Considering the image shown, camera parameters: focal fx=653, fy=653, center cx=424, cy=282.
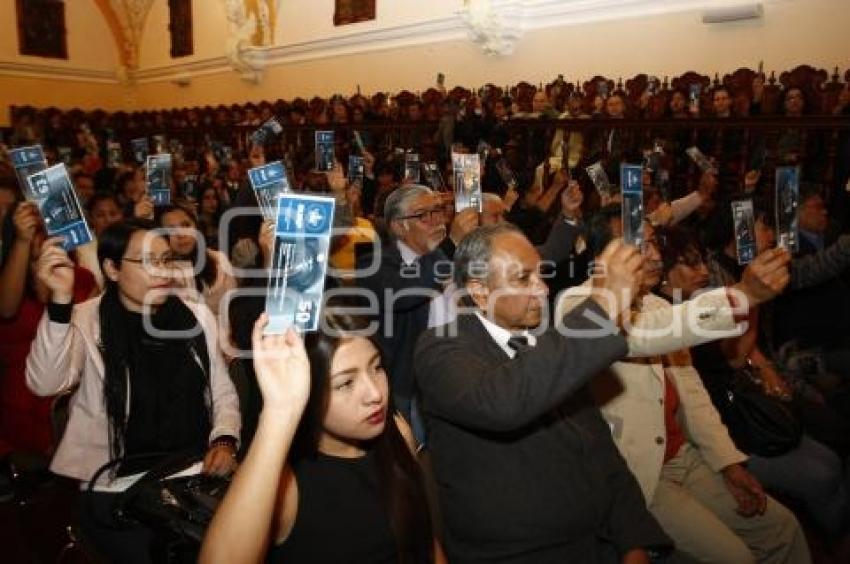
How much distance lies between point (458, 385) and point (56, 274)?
1.41m

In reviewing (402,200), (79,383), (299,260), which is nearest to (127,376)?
(79,383)

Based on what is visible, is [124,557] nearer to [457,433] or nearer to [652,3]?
[457,433]

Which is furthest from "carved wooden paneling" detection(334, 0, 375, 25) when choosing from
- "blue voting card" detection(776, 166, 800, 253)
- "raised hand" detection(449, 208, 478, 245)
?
"blue voting card" detection(776, 166, 800, 253)

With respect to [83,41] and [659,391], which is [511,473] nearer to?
[659,391]

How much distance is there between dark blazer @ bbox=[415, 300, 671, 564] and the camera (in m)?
1.71

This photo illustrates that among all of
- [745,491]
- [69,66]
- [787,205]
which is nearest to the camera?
[745,491]

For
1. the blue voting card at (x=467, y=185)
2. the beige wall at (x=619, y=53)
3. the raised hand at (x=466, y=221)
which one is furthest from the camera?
the beige wall at (x=619, y=53)

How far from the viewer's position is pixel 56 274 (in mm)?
2135

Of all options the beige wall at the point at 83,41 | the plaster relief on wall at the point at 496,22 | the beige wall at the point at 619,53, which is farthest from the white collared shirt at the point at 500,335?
the beige wall at the point at 83,41

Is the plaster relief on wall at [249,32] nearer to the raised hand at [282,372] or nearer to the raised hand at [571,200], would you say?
the raised hand at [571,200]

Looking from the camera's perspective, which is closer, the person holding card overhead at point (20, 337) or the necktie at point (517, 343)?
the necktie at point (517, 343)

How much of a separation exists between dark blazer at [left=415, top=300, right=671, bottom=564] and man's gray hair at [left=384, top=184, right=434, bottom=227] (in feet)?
4.61

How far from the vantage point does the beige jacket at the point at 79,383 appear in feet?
7.11

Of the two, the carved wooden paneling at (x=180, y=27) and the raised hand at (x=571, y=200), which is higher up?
the carved wooden paneling at (x=180, y=27)
